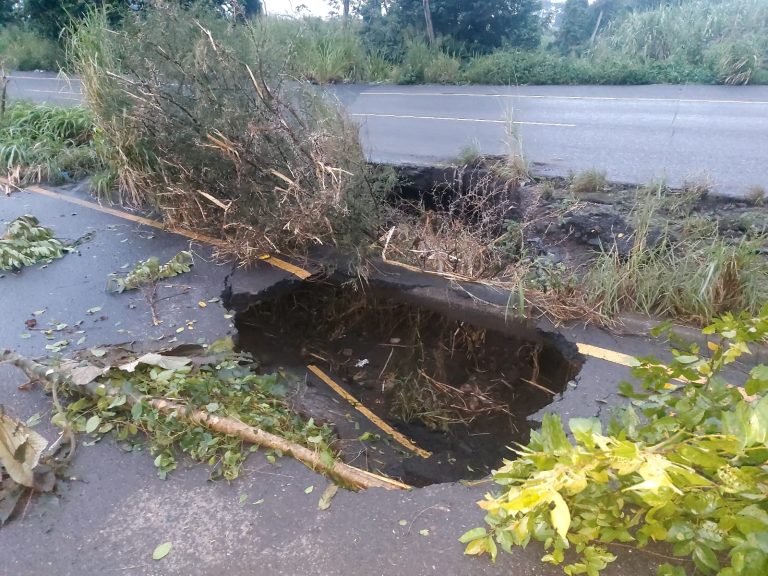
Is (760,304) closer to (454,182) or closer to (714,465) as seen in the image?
(714,465)

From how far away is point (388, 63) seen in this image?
17859 millimetres

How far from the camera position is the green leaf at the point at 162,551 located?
279cm

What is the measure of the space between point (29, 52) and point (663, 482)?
93.5ft

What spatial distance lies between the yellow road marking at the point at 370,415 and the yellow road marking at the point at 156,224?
44.6 inches

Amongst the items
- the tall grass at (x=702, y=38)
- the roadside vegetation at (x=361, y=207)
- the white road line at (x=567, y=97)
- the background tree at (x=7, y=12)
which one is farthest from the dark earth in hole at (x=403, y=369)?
the background tree at (x=7, y=12)

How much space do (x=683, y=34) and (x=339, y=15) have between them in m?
10.9

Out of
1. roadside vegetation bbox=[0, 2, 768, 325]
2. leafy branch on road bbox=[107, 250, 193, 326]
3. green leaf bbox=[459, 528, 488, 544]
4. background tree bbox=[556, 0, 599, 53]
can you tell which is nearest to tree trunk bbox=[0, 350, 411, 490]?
green leaf bbox=[459, 528, 488, 544]

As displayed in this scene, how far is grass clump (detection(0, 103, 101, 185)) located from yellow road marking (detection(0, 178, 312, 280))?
0.28 meters

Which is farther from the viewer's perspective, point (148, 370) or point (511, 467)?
point (148, 370)

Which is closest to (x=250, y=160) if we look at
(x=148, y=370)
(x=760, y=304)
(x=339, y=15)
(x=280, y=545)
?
(x=148, y=370)

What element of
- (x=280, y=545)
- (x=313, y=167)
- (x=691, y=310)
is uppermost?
(x=313, y=167)

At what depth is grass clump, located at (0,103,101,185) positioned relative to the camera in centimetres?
873

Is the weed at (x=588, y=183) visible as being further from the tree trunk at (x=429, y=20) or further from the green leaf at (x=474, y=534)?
the tree trunk at (x=429, y=20)

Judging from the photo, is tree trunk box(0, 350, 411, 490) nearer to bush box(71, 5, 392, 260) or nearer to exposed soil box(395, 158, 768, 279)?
bush box(71, 5, 392, 260)
